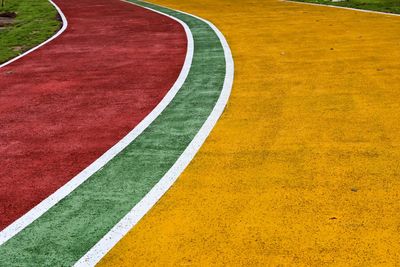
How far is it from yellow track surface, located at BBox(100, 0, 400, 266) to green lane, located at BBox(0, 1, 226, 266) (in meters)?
0.33

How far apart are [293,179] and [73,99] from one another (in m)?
5.02

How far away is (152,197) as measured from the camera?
5.31m

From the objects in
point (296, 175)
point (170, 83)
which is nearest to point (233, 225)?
point (296, 175)

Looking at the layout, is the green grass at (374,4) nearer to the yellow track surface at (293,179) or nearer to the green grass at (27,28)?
the yellow track surface at (293,179)

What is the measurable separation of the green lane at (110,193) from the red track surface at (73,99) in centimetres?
38

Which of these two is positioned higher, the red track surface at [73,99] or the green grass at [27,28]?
the red track surface at [73,99]

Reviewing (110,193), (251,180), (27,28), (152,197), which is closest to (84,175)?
(110,193)

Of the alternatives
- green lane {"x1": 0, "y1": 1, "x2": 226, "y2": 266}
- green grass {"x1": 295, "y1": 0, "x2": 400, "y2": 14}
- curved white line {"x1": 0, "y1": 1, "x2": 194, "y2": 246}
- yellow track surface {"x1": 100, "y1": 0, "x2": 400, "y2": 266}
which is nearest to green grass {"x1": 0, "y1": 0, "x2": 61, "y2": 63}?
curved white line {"x1": 0, "y1": 1, "x2": 194, "y2": 246}

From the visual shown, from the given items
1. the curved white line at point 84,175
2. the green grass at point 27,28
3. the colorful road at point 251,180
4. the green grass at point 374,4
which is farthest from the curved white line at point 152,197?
the green grass at point 374,4

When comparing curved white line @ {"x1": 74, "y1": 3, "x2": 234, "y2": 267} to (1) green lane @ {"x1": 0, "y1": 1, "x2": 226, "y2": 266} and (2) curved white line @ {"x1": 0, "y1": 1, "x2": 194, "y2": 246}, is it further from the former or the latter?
(2) curved white line @ {"x1": 0, "y1": 1, "x2": 194, "y2": 246}

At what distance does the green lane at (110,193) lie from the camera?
4426 millimetres

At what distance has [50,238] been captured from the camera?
4.62 metres

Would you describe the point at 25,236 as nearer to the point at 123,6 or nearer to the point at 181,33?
the point at 181,33

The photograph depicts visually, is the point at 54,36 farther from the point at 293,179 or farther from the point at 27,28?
the point at 293,179
